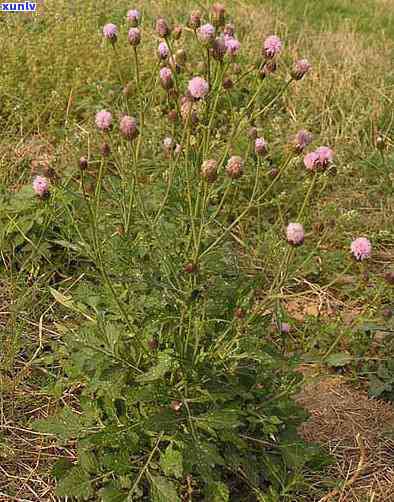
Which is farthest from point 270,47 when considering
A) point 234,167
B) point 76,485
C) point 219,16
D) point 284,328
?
point 76,485

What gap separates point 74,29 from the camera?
164 inches

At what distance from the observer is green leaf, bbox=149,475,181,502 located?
179 cm

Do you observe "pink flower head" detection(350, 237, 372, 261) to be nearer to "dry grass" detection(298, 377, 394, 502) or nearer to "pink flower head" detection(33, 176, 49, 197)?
"dry grass" detection(298, 377, 394, 502)

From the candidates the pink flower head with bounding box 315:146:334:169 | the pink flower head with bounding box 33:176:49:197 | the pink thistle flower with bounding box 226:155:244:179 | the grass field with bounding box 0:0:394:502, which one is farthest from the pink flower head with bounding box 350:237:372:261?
the pink flower head with bounding box 33:176:49:197

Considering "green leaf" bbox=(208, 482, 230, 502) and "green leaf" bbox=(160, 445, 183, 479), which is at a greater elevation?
"green leaf" bbox=(160, 445, 183, 479)

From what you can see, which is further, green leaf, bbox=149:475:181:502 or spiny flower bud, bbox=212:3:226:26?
spiny flower bud, bbox=212:3:226:26

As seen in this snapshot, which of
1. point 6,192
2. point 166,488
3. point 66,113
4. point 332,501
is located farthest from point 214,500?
point 66,113

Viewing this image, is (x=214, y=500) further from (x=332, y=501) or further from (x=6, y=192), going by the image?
(x=6, y=192)

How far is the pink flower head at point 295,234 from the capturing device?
1616 mm

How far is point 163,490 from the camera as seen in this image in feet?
5.90

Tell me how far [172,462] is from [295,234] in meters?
0.60

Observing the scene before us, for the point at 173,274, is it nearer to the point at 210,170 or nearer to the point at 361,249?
the point at 210,170

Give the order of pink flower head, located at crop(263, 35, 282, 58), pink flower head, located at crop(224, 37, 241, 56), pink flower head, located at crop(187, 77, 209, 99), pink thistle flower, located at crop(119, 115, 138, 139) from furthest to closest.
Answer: pink flower head, located at crop(224, 37, 241, 56)
pink flower head, located at crop(263, 35, 282, 58)
pink flower head, located at crop(187, 77, 209, 99)
pink thistle flower, located at crop(119, 115, 138, 139)

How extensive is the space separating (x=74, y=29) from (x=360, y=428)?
2.81m
